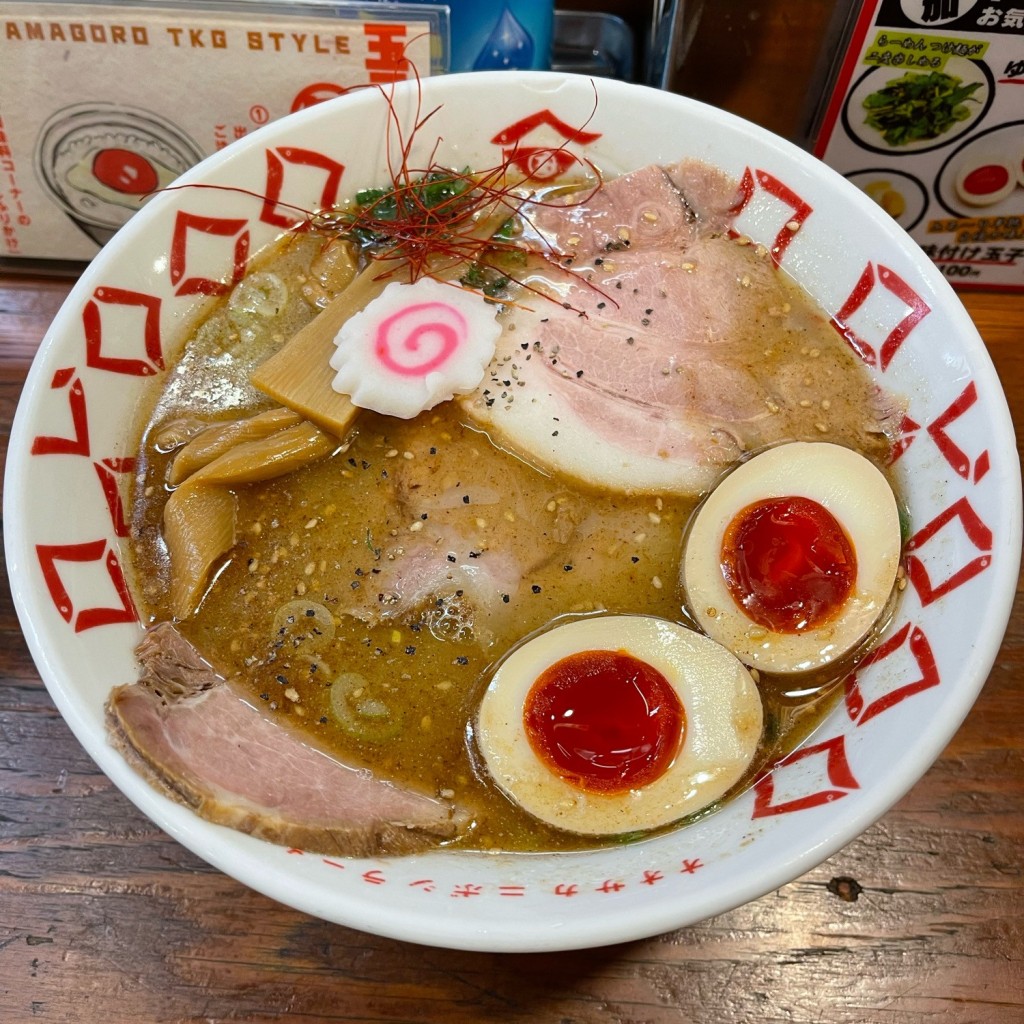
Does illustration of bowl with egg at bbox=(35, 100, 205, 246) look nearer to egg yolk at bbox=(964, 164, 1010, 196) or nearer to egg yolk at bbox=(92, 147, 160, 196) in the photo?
egg yolk at bbox=(92, 147, 160, 196)

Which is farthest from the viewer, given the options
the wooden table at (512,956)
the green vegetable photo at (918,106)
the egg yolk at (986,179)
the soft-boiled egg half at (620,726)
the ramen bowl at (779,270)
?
the egg yolk at (986,179)

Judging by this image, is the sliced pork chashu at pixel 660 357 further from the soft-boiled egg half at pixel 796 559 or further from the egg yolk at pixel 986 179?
the egg yolk at pixel 986 179

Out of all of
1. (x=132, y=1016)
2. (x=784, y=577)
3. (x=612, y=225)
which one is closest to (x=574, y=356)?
(x=612, y=225)

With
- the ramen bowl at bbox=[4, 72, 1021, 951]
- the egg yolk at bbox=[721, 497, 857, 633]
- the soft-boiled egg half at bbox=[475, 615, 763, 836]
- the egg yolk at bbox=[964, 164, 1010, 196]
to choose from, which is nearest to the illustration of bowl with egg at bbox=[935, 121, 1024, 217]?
the egg yolk at bbox=[964, 164, 1010, 196]

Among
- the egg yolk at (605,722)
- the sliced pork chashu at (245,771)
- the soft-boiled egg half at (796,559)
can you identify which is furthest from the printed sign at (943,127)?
the sliced pork chashu at (245,771)

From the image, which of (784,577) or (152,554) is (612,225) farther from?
(152,554)

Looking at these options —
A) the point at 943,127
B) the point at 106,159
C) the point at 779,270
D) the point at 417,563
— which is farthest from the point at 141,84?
the point at 943,127
